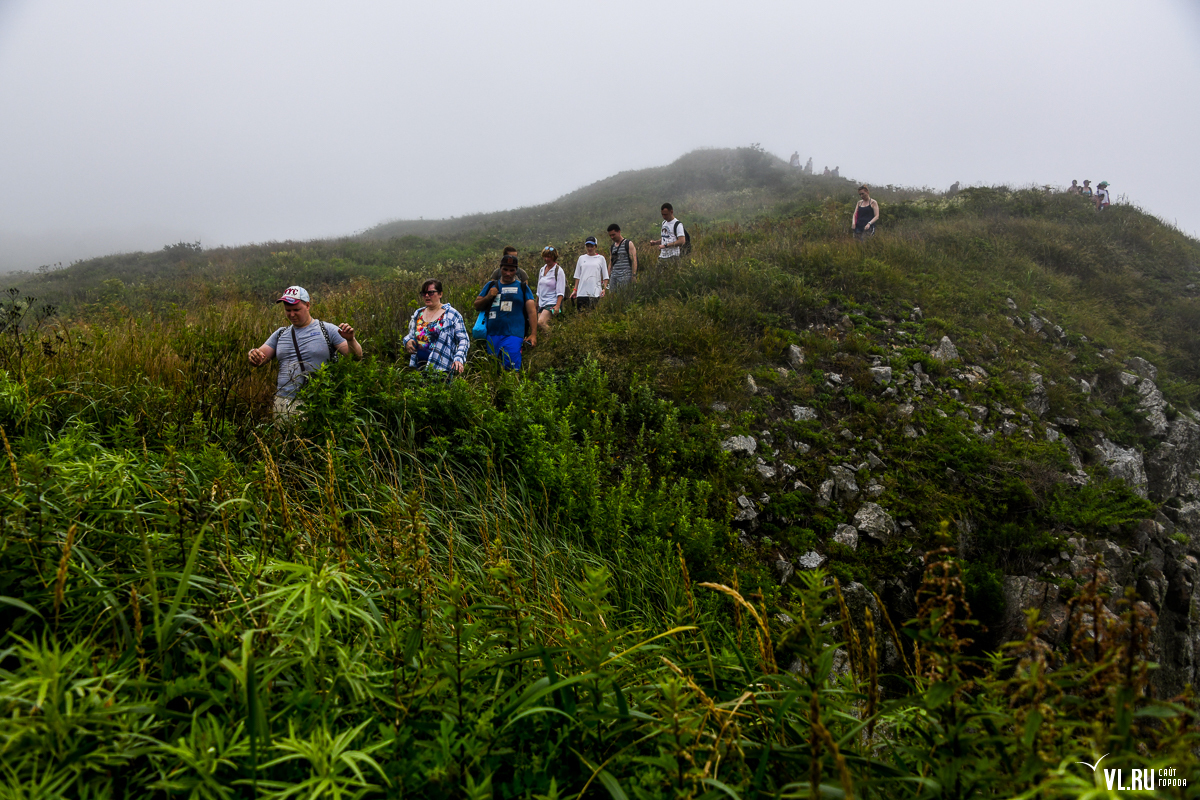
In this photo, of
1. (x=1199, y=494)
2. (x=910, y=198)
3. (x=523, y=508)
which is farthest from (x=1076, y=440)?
(x=910, y=198)

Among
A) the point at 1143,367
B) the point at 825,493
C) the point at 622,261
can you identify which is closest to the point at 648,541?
the point at 825,493

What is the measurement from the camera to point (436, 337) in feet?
19.7

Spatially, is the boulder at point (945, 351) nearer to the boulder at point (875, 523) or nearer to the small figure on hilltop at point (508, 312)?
the boulder at point (875, 523)

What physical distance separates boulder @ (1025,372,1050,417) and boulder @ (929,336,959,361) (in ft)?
3.43

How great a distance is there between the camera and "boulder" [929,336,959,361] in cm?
802

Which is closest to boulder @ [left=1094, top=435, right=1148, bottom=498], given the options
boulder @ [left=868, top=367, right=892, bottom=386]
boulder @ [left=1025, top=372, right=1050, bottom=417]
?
boulder @ [left=1025, top=372, right=1050, bottom=417]

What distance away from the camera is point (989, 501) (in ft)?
18.9

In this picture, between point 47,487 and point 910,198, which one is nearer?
point 47,487

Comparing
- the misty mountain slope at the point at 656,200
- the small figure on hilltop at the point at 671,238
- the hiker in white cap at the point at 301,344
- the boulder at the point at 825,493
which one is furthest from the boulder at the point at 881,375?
the misty mountain slope at the point at 656,200

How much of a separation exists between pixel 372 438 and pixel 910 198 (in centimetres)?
2354

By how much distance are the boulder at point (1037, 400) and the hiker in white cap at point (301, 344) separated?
8.65 m

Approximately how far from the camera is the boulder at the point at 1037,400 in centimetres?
756

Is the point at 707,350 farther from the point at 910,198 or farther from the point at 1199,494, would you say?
the point at 910,198

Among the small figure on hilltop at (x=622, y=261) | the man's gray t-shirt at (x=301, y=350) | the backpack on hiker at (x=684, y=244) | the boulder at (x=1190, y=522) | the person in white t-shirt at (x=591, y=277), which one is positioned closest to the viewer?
the man's gray t-shirt at (x=301, y=350)
